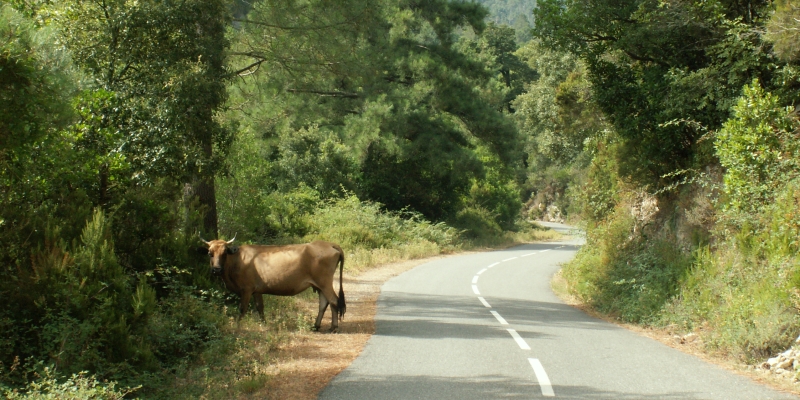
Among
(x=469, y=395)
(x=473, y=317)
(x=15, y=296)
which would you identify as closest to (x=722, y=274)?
(x=473, y=317)

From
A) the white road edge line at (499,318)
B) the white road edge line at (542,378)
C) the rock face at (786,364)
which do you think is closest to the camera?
the white road edge line at (542,378)

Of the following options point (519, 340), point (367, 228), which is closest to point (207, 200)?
point (519, 340)

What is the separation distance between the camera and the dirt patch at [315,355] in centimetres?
759

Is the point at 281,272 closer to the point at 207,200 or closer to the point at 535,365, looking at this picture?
the point at 207,200

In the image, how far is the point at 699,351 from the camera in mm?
10602

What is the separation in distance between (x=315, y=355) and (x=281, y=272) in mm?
2204

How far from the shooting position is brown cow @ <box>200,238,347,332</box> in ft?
37.4

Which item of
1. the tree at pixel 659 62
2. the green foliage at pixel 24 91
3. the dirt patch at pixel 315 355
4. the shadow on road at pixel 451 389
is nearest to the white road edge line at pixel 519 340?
the shadow on road at pixel 451 389

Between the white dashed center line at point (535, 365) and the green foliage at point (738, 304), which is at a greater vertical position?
the green foliage at point (738, 304)

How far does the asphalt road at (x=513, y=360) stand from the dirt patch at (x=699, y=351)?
0.23m

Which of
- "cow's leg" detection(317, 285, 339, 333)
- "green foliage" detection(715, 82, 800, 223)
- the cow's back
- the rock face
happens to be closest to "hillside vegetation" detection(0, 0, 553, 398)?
"cow's leg" detection(317, 285, 339, 333)

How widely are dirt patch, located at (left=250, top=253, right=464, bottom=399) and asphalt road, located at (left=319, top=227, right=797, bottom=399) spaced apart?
0.22 m

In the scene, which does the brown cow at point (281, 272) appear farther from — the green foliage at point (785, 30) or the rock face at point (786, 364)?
the green foliage at point (785, 30)

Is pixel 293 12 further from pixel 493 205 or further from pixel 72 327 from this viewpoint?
pixel 493 205
